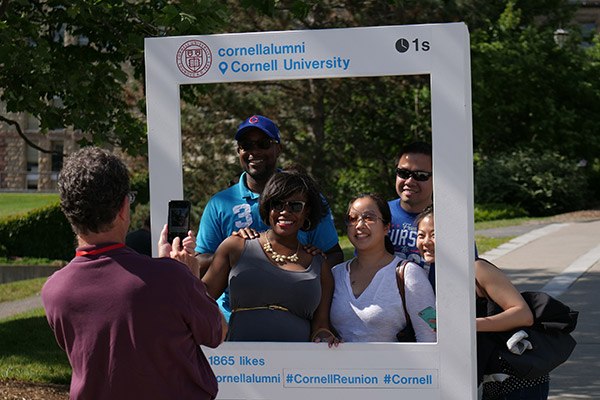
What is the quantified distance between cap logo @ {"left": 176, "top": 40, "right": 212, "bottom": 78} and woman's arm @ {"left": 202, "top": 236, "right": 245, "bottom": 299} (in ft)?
2.28

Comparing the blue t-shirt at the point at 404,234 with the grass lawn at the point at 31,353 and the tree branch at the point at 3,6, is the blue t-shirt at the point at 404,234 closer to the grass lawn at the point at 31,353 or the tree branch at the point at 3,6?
the tree branch at the point at 3,6

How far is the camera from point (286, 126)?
20.2 meters

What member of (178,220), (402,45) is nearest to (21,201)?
(402,45)

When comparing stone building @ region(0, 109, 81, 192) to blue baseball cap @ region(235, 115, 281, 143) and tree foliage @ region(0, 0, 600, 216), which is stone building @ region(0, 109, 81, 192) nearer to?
tree foliage @ region(0, 0, 600, 216)

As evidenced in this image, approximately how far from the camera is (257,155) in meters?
4.71

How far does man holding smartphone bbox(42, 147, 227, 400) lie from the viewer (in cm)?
302

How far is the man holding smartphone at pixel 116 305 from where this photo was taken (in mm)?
3020

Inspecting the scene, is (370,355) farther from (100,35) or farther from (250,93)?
(250,93)

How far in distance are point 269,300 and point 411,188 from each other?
0.94m

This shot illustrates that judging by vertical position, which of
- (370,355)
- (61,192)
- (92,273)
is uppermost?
(61,192)

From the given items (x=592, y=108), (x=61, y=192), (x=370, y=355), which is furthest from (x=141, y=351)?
(x=592, y=108)

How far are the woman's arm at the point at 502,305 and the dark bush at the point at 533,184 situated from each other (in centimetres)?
2287

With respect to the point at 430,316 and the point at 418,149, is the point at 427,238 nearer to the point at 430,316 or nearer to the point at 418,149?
the point at 430,316

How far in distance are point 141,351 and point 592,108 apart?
96.3ft
